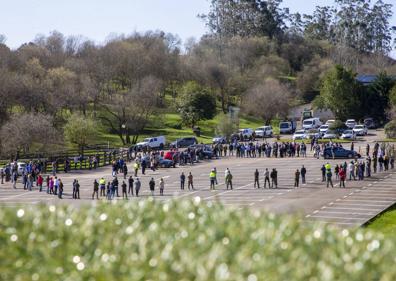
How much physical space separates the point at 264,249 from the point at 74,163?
40884mm

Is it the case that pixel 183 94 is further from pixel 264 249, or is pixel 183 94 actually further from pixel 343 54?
pixel 264 249

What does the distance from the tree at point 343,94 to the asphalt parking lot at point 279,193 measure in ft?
101

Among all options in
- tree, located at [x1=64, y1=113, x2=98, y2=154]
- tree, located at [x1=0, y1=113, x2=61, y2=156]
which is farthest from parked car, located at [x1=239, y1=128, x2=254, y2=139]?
tree, located at [x1=0, y1=113, x2=61, y2=156]

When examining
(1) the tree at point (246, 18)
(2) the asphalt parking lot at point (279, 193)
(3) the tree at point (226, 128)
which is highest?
(1) the tree at point (246, 18)

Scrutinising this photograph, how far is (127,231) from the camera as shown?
1159cm

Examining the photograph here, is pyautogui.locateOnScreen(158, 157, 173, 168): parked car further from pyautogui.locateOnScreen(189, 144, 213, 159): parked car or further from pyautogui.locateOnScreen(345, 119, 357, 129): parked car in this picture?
pyautogui.locateOnScreen(345, 119, 357, 129): parked car

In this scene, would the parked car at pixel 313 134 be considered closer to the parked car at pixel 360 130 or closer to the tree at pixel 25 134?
the parked car at pixel 360 130

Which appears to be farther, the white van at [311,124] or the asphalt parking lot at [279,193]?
the white van at [311,124]

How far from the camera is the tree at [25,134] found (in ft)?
177

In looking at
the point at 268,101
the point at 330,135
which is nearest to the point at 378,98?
the point at 268,101

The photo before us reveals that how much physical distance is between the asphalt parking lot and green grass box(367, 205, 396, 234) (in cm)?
48

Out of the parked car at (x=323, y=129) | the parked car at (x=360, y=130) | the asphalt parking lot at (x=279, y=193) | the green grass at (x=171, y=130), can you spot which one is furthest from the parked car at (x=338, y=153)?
the green grass at (x=171, y=130)

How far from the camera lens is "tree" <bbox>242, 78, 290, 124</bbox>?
276 feet

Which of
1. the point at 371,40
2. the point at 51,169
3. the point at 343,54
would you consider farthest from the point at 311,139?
the point at 371,40
